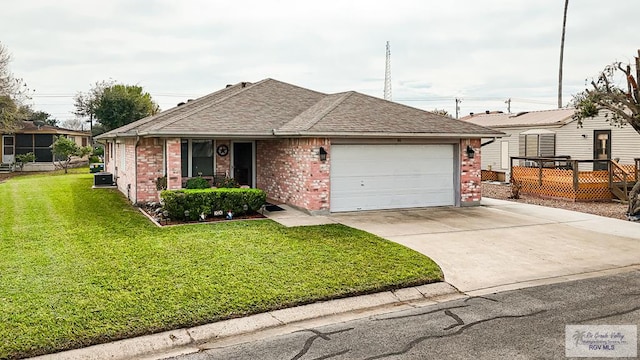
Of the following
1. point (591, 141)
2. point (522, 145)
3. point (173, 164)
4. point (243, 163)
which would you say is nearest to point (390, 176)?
point (243, 163)

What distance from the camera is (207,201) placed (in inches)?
471

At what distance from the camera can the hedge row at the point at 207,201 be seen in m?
11.6

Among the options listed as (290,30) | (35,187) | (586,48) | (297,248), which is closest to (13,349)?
(297,248)

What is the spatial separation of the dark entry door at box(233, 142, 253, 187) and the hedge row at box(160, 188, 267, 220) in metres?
3.34

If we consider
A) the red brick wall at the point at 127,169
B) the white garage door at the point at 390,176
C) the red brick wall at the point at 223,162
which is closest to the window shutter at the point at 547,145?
the white garage door at the point at 390,176

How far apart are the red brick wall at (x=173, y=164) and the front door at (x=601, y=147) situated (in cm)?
1673

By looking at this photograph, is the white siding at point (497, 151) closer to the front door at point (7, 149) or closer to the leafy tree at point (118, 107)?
the leafy tree at point (118, 107)

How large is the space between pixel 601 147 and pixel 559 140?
6.51 feet

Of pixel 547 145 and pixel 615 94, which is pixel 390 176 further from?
pixel 547 145

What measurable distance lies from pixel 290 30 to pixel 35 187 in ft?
42.0

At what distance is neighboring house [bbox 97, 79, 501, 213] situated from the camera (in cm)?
1302

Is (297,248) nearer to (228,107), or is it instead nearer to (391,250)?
(391,250)

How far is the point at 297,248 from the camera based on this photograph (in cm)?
880

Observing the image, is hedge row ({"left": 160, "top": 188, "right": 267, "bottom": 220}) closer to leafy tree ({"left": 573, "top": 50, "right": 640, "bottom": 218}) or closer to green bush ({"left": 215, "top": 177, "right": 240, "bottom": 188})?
green bush ({"left": 215, "top": 177, "right": 240, "bottom": 188})
